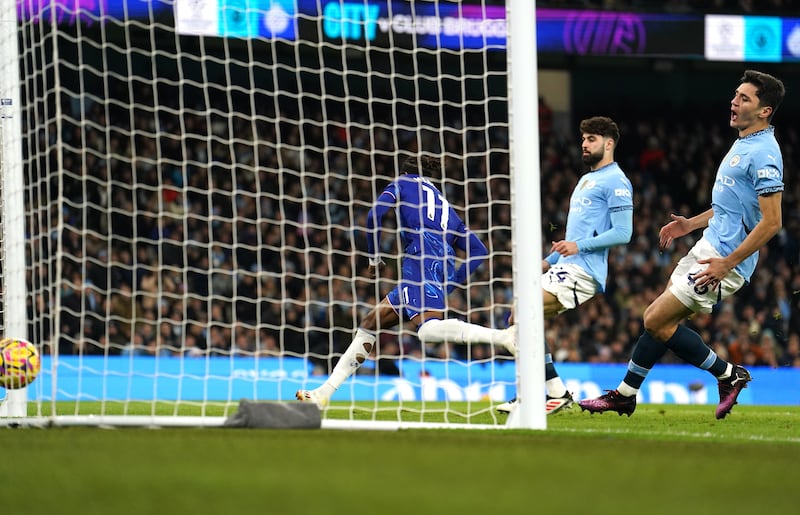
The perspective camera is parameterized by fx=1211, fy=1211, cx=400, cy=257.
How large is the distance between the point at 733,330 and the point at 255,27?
8.76 m

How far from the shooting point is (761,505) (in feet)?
10.9

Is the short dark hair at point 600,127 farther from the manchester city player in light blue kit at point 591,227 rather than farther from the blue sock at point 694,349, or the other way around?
the blue sock at point 694,349

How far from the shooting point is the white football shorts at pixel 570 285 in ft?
26.8

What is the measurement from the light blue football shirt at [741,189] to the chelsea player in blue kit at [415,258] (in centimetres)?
151

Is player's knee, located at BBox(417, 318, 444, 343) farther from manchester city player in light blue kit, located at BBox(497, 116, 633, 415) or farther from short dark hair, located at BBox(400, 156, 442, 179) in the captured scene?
short dark hair, located at BBox(400, 156, 442, 179)

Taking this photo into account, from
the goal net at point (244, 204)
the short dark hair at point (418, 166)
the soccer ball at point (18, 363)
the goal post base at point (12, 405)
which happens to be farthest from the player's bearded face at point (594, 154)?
the goal net at point (244, 204)

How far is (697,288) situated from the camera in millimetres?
7457

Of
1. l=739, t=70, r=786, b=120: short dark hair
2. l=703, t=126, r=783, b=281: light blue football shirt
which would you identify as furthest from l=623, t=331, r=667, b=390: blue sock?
l=739, t=70, r=786, b=120: short dark hair

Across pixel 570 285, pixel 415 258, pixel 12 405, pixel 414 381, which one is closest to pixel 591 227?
pixel 570 285

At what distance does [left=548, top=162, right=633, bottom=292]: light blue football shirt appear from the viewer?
809cm

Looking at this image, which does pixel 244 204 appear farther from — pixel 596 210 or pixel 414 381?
pixel 596 210

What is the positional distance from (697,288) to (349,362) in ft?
7.52

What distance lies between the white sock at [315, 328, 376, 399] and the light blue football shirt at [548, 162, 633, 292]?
1.44 meters

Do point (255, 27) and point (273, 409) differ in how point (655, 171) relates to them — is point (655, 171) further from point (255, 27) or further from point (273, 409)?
point (273, 409)
